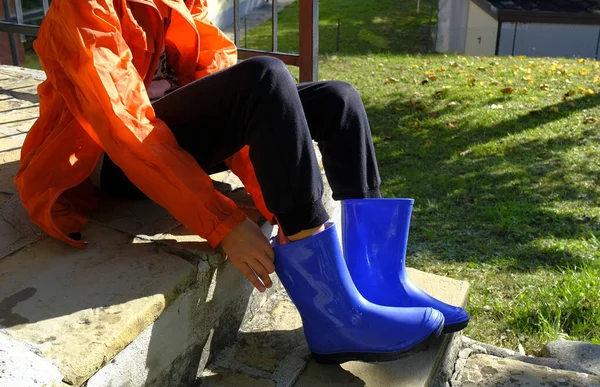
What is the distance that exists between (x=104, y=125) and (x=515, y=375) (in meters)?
1.38

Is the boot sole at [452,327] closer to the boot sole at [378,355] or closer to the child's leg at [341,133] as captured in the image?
the boot sole at [378,355]

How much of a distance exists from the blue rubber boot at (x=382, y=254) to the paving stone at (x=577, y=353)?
0.57m

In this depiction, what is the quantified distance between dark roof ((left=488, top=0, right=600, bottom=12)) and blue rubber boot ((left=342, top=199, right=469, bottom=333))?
1489 cm

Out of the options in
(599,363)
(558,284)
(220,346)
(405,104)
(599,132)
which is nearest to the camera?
(220,346)

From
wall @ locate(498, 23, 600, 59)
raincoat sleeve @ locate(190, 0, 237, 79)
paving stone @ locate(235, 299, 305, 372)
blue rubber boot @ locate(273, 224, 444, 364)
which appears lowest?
wall @ locate(498, 23, 600, 59)

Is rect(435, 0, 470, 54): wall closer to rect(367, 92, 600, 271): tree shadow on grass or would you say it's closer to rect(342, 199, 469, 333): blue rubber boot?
rect(367, 92, 600, 271): tree shadow on grass

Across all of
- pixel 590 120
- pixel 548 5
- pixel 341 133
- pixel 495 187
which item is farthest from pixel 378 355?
pixel 548 5

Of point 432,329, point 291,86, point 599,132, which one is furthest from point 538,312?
point 599,132

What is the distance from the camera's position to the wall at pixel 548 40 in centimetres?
1546

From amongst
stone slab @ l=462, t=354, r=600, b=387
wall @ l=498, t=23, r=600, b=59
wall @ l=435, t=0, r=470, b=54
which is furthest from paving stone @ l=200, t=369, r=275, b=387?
wall @ l=435, t=0, r=470, b=54

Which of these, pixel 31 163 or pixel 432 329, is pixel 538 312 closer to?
pixel 432 329

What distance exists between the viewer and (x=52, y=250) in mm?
1652

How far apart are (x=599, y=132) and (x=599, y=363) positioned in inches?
109

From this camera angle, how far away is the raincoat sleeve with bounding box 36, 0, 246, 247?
1.48 m
